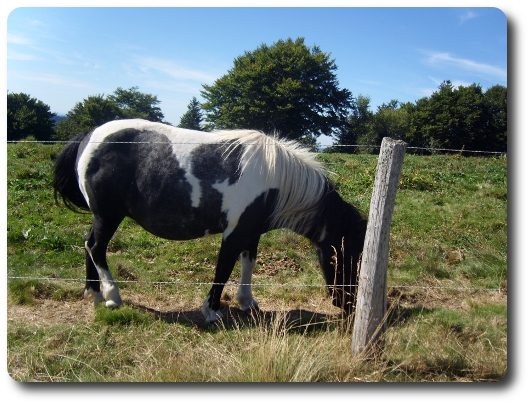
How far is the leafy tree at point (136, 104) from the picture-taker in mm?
4578

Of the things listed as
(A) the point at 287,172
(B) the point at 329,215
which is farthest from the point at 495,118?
(A) the point at 287,172

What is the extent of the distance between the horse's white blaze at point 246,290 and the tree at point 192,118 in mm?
1536

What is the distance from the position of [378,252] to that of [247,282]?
1.74 metres

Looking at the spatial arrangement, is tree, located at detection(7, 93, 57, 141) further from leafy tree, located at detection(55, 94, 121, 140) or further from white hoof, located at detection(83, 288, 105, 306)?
white hoof, located at detection(83, 288, 105, 306)

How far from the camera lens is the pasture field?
10.8ft

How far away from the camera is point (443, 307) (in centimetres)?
452

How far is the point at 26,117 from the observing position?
14.3ft

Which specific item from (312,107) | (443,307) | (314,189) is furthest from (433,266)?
(312,107)

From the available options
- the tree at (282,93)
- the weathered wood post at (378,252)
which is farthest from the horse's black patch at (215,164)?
the weathered wood post at (378,252)

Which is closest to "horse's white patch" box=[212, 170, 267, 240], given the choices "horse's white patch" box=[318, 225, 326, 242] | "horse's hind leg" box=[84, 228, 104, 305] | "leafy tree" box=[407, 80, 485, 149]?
"horse's white patch" box=[318, 225, 326, 242]

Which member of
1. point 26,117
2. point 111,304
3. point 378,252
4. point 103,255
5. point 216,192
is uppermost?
point 26,117

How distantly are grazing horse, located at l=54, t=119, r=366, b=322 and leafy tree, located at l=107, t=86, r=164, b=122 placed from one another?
18.0 inches

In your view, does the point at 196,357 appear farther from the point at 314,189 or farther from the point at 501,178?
the point at 501,178

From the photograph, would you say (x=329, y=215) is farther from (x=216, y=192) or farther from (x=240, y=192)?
(x=216, y=192)
